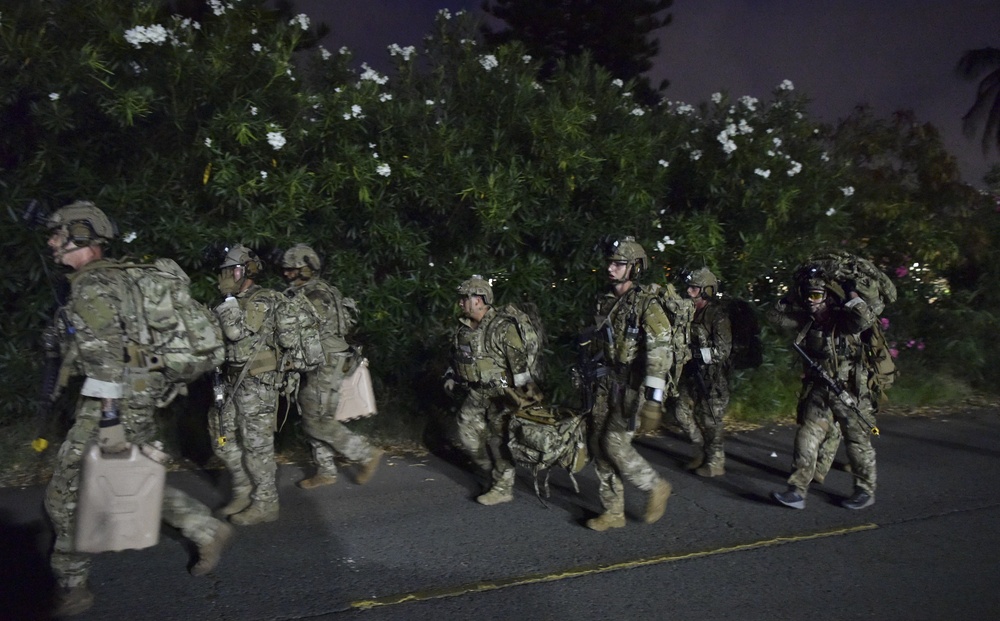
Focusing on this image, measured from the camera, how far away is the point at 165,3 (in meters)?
7.86

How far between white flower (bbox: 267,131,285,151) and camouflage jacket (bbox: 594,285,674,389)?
9.99ft

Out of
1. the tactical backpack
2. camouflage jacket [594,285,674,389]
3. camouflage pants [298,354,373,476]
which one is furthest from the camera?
camouflage pants [298,354,373,476]

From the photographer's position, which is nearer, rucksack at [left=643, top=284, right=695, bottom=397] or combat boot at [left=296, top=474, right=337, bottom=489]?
rucksack at [left=643, top=284, right=695, bottom=397]

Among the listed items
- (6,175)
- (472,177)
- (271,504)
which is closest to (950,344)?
(472,177)

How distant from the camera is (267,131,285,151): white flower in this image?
696 centimetres

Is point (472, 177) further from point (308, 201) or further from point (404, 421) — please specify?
point (404, 421)

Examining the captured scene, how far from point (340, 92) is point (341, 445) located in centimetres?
313

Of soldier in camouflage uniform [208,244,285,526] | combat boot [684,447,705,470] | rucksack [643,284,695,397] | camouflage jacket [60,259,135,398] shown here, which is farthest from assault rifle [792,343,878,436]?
camouflage jacket [60,259,135,398]

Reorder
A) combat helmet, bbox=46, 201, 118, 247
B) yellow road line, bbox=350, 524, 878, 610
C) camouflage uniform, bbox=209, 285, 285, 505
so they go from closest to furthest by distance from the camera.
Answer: combat helmet, bbox=46, 201, 118, 247 → yellow road line, bbox=350, 524, 878, 610 → camouflage uniform, bbox=209, 285, 285, 505

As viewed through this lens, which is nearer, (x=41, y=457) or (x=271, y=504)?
(x=271, y=504)

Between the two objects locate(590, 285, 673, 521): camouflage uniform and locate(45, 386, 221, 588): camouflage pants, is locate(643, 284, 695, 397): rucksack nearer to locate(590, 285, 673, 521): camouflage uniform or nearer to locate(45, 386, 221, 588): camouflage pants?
locate(590, 285, 673, 521): camouflage uniform

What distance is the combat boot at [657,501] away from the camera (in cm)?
567

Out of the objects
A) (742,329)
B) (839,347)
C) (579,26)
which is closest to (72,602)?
(839,347)

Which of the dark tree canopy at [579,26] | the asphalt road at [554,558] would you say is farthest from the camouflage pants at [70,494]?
the dark tree canopy at [579,26]
